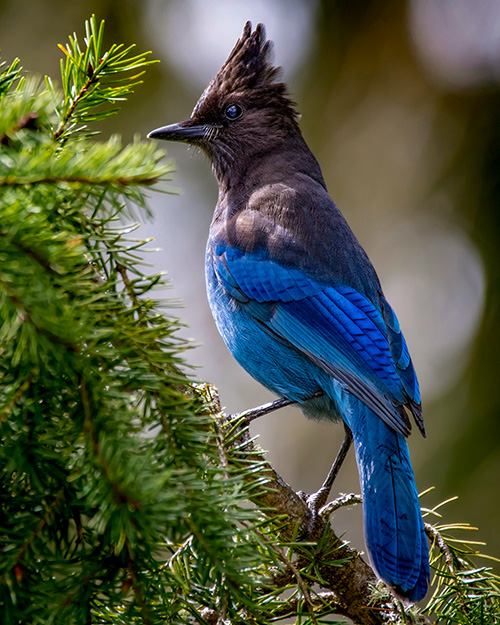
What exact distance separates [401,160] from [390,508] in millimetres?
3632

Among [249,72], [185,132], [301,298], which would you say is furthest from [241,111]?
[301,298]

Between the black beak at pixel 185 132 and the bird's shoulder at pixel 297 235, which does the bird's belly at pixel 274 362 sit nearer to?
the bird's shoulder at pixel 297 235

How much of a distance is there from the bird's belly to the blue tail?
339mm

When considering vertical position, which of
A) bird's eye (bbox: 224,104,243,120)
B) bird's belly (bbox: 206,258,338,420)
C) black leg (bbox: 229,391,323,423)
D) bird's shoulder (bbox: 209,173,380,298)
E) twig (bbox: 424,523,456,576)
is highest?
bird's eye (bbox: 224,104,243,120)

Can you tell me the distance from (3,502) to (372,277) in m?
2.20

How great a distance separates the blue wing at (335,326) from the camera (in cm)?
266

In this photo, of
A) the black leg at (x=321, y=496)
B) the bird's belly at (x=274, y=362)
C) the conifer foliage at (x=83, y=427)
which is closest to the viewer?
the conifer foliage at (x=83, y=427)

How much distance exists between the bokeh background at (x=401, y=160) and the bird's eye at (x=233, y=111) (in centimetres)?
144

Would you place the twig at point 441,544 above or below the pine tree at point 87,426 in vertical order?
A: below

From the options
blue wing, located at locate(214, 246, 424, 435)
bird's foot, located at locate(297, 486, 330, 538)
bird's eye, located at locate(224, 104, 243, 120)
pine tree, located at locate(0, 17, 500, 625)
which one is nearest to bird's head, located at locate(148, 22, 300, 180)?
bird's eye, located at locate(224, 104, 243, 120)

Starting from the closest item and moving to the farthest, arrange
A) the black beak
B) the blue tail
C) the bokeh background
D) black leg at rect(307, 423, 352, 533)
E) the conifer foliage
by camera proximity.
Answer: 1. the conifer foliage
2. the blue tail
3. black leg at rect(307, 423, 352, 533)
4. the black beak
5. the bokeh background

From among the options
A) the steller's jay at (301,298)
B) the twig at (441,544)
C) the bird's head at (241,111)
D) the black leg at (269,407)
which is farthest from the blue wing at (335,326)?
the bird's head at (241,111)

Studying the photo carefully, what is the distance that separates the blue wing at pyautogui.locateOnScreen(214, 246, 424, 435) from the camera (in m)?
2.66

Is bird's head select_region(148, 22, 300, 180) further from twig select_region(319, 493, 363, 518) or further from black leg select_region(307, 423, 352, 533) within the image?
twig select_region(319, 493, 363, 518)
